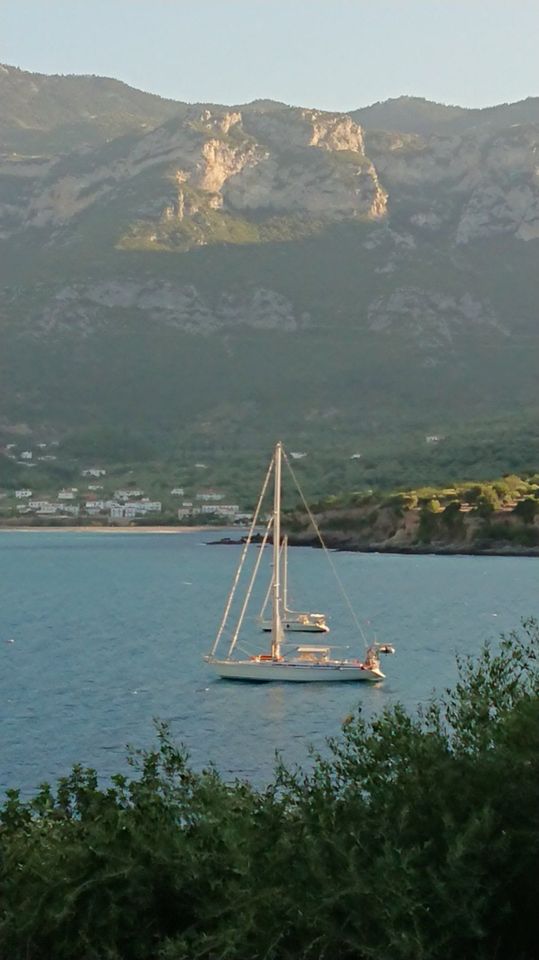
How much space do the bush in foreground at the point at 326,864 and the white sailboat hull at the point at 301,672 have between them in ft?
134

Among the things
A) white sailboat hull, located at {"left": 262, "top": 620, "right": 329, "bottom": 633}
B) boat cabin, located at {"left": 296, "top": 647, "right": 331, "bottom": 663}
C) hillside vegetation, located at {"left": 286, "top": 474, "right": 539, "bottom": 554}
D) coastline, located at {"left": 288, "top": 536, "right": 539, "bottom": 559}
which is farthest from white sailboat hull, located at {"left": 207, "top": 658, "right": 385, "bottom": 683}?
coastline, located at {"left": 288, "top": 536, "right": 539, "bottom": 559}

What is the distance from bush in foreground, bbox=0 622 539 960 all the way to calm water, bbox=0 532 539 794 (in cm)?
1960

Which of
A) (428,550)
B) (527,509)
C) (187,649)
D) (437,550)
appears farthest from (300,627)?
(428,550)

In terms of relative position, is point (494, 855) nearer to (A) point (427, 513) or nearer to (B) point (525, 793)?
(B) point (525, 793)

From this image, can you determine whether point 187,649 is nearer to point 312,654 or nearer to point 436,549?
point 312,654

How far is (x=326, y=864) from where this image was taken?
56.7 ft

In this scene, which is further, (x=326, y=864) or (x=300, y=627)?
(x=300, y=627)

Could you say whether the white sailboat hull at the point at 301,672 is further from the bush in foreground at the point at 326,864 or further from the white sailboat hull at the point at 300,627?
the bush in foreground at the point at 326,864

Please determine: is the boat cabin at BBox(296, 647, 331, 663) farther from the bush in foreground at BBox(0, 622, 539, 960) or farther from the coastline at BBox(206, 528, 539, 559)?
the coastline at BBox(206, 528, 539, 559)

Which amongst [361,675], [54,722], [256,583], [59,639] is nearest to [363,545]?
[256,583]

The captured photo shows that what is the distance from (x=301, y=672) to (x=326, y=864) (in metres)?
43.4

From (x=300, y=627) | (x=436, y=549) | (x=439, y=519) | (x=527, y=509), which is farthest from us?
(x=436, y=549)

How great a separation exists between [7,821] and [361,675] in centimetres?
4053

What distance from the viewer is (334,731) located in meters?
47.7
